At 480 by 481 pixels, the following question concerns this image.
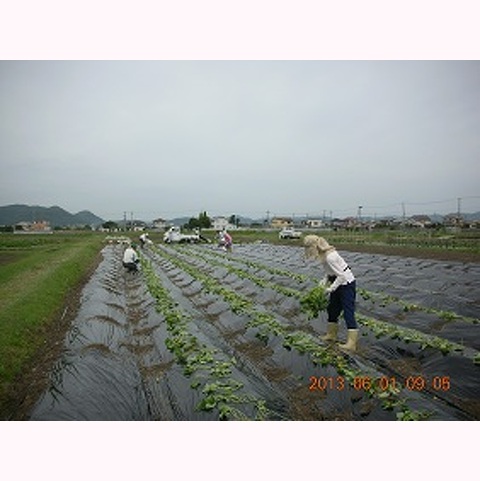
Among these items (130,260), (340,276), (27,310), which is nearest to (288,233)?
(130,260)

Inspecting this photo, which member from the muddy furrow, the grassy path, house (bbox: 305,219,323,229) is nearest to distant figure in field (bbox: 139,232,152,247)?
the muddy furrow

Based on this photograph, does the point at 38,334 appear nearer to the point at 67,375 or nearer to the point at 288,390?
the point at 67,375

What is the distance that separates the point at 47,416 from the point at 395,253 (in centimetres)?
1755

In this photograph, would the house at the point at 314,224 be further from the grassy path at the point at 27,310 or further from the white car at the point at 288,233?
the grassy path at the point at 27,310

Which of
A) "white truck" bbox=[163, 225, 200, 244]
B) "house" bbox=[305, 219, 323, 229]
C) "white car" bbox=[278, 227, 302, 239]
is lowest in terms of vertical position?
"white truck" bbox=[163, 225, 200, 244]

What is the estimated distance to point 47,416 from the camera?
4258 mm

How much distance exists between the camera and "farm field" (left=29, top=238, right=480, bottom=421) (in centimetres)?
429

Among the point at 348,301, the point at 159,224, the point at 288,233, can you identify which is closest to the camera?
the point at 348,301

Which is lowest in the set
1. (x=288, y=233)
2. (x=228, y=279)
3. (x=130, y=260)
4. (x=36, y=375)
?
(x=36, y=375)

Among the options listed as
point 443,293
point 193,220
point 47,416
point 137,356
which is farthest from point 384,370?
point 193,220

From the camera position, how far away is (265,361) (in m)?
5.68

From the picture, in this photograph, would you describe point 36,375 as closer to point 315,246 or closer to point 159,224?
point 315,246

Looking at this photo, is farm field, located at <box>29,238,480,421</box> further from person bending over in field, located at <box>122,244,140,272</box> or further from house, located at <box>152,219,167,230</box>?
house, located at <box>152,219,167,230</box>

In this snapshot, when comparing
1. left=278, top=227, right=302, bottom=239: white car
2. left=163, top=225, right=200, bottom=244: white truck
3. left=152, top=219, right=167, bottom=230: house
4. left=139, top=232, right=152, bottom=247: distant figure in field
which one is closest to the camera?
left=278, top=227, right=302, bottom=239: white car
